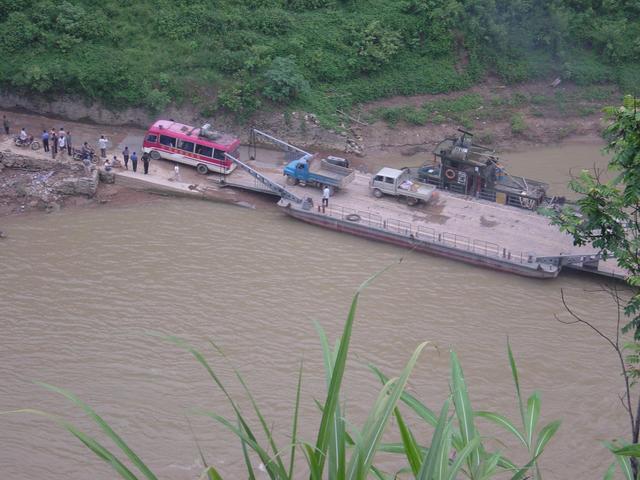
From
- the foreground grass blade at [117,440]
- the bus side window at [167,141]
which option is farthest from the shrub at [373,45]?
the foreground grass blade at [117,440]

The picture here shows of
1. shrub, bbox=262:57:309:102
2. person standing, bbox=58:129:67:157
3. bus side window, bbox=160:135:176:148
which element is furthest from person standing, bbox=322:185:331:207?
person standing, bbox=58:129:67:157

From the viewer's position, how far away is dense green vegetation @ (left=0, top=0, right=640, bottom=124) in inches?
1244

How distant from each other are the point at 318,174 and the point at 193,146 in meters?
4.73

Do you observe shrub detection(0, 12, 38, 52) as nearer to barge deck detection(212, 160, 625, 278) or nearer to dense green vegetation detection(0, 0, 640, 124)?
dense green vegetation detection(0, 0, 640, 124)

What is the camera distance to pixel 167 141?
28.7 metres

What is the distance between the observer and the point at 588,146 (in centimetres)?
3353

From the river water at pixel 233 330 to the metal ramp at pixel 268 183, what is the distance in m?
1.00

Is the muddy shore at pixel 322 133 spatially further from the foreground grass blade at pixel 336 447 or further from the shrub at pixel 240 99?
the foreground grass blade at pixel 336 447

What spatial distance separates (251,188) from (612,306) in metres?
12.5

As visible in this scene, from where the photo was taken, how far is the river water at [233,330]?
56.9ft

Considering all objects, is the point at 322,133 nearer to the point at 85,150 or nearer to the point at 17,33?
the point at 85,150

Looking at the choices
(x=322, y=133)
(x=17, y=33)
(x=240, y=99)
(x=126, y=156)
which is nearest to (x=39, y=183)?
(x=126, y=156)

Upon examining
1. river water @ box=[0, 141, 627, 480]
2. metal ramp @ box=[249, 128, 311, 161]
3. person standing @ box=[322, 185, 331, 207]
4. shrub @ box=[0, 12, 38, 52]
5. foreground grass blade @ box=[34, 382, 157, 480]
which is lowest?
river water @ box=[0, 141, 627, 480]

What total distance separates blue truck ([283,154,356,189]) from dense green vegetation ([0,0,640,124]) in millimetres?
5167
